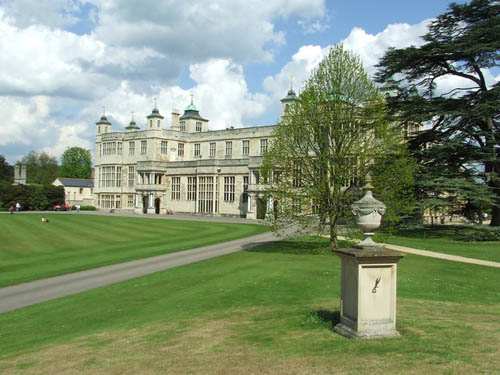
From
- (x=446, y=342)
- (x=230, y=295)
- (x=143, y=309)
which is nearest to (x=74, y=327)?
(x=143, y=309)

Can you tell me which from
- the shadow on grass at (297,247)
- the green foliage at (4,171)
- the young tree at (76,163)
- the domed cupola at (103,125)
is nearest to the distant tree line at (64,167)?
the young tree at (76,163)

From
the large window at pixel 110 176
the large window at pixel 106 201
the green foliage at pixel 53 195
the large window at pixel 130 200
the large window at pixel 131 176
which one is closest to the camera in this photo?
the large window at pixel 131 176

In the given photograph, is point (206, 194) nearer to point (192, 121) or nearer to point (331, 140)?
point (192, 121)

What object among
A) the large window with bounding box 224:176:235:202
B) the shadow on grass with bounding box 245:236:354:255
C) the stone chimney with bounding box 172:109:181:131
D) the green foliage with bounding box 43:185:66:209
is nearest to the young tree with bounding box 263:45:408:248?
the shadow on grass with bounding box 245:236:354:255

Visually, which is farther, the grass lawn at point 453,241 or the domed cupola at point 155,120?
the domed cupola at point 155,120

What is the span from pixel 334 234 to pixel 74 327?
46.9 feet

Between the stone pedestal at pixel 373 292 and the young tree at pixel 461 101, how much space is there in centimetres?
2588

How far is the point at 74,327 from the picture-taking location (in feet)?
40.7

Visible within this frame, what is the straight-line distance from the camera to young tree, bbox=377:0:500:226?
Result: 106 ft

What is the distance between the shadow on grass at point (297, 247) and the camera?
24747 mm

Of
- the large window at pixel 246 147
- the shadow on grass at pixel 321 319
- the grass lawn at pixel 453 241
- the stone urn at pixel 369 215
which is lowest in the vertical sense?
the grass lawn at pixel 453 241

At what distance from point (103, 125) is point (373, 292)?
8370cm

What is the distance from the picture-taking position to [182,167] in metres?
68.6

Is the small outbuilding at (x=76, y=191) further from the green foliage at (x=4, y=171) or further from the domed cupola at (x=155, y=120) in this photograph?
the domed cupola at (x=155, y=120)
